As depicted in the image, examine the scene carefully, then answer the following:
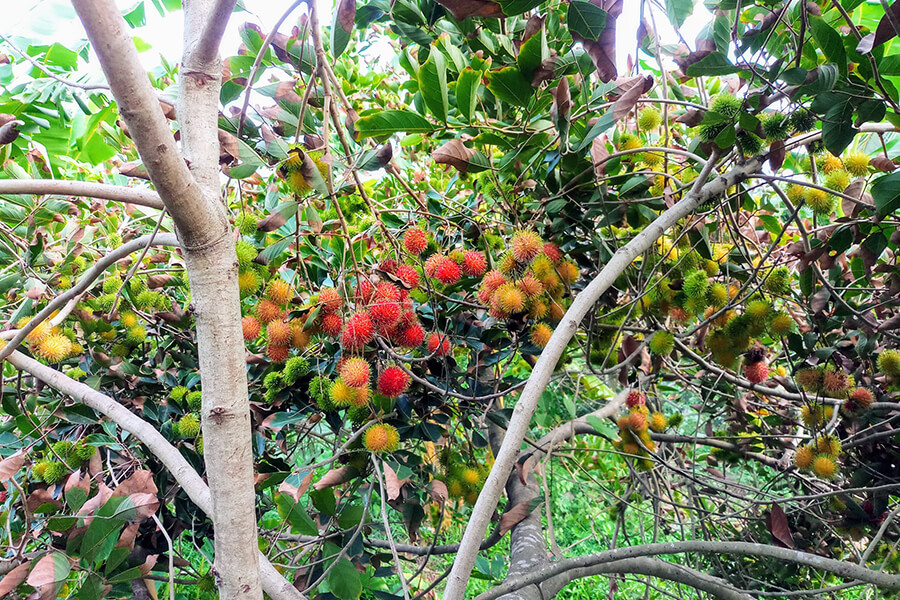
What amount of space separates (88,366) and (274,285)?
0.54m

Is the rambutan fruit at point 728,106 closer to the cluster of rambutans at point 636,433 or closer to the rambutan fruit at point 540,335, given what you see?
the rambutan fruit at point 540,335

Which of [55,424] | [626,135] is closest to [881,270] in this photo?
[626,135]

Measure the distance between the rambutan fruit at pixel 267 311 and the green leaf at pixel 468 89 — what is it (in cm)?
44

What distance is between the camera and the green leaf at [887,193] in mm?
739

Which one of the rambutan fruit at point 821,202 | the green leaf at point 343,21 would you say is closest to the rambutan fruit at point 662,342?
the rambutan fruit at point 821,202

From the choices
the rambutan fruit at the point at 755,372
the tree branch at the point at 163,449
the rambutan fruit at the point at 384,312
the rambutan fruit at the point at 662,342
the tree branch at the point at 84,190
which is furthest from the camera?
the rambutan fruit at the point at 755,372

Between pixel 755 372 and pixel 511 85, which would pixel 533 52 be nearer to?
pixel 511 85

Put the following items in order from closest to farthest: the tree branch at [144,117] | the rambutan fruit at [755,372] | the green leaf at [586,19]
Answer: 1. the tree branch at [144,117]
2. the green leaf at [586,19]
3. the rambutan fruit at [755,372]

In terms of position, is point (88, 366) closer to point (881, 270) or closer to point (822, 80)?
point (822, 80)

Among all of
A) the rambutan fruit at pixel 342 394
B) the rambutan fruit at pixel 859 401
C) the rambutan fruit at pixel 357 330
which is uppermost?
the rambutan fruit at pixel 357 330

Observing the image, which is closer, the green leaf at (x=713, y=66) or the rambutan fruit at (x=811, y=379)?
the green leaf at (x=713, y=66)

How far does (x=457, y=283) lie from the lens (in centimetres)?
102

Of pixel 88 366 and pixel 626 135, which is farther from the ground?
pixel 626 135

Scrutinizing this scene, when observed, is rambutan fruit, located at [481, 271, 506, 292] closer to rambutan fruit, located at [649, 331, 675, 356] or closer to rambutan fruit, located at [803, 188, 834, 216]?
rambutan fruit, located at [649, 331, 675, 356]
